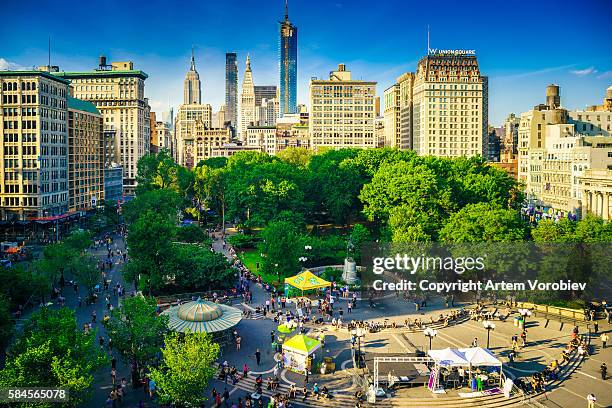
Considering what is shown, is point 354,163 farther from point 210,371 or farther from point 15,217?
point 210,371

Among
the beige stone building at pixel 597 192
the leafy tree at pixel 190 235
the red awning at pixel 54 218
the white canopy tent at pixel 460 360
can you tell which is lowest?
the white canopy tent at pixel 460 360

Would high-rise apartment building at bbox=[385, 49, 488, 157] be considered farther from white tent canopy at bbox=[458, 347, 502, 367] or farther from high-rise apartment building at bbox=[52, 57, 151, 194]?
white tent canopy at bbox=[458, 347, 502, 367]

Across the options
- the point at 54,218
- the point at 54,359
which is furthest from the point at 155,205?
the point at 54,359

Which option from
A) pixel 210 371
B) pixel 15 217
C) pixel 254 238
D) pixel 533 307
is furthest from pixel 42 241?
pixel 533 307

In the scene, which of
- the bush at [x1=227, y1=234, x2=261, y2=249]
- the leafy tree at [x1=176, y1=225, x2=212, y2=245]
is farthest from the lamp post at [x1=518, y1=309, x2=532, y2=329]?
the leafy tree at [x1=176, y1=225, x2=212, y2=245]

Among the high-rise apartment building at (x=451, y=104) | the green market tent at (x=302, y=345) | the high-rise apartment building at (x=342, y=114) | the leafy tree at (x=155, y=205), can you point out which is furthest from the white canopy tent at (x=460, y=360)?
the high-rise apartment building at (x=342, y=114)

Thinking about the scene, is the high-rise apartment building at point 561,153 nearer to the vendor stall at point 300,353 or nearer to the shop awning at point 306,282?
the shop awning at point 306,282
